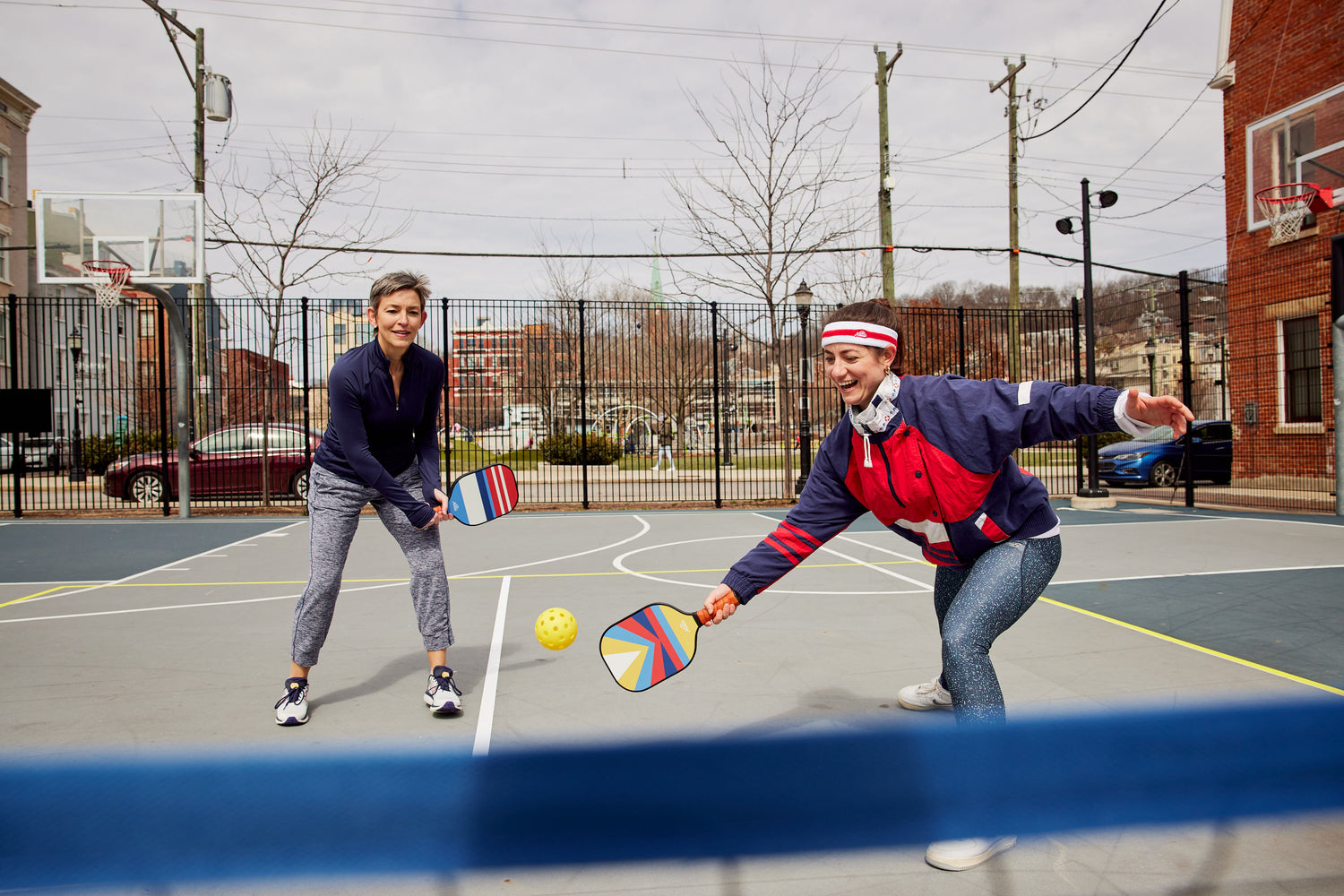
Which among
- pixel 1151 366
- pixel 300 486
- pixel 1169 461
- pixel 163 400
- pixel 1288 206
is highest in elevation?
pixel 1288 206

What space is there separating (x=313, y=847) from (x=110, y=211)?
1729 centimetres

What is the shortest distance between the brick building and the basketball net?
7.5 inches

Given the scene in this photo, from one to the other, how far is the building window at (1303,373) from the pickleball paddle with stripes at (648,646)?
1796 centimetres

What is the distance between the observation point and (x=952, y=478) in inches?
112

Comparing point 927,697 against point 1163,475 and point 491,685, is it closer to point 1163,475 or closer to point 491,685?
point 491,685

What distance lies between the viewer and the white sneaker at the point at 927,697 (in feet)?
13.7

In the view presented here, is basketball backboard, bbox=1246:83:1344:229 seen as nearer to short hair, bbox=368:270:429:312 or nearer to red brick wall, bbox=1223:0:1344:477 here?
red brick wall, bbox=1223:0:1344:477

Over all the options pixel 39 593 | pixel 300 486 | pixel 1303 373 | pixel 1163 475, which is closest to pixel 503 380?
pixel 300 486

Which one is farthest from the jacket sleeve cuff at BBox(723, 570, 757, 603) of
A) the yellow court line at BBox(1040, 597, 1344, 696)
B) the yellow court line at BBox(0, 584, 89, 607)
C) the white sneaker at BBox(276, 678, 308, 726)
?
the yellow court line at BBox(0, 584, 89, 607)

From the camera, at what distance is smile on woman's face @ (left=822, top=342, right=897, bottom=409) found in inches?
113

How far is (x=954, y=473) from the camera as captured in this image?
111 inches

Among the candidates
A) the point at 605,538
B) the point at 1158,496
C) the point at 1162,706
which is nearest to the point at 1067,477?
the point at 1158,496

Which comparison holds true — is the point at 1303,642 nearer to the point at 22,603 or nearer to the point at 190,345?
the point at 22,603

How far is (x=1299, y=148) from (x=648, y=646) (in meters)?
18.1
